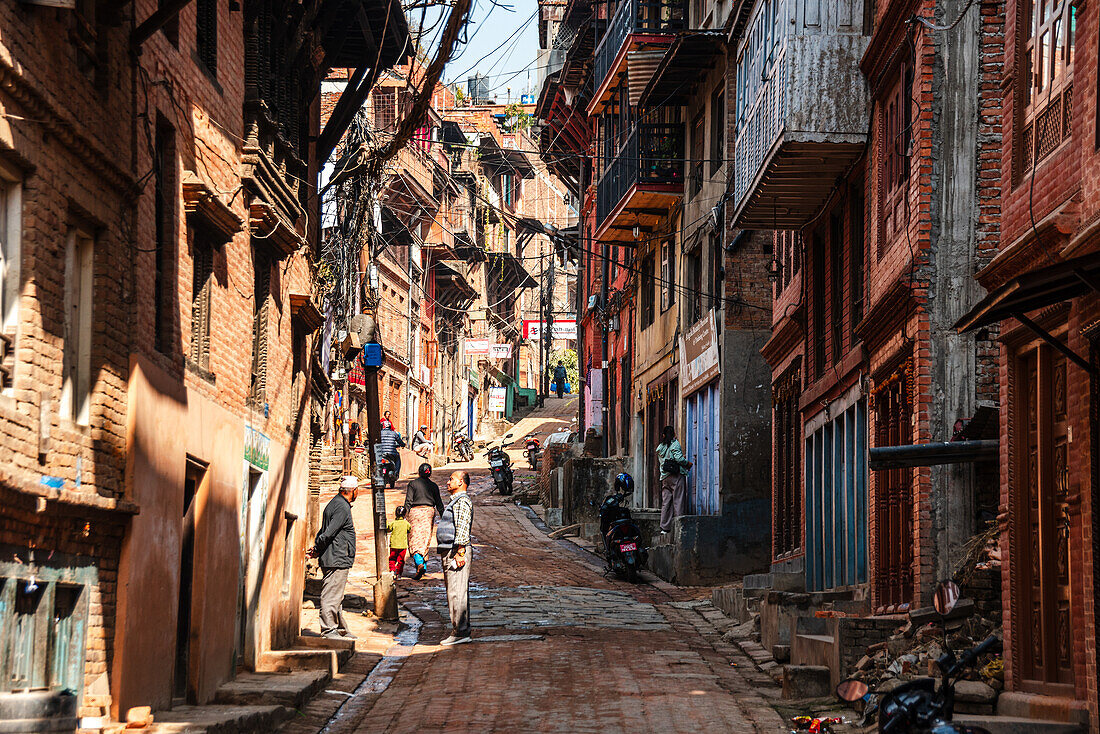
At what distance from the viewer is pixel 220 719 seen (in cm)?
1065

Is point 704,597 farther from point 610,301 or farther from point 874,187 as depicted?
point 610,301

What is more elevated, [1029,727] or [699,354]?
[699,354]

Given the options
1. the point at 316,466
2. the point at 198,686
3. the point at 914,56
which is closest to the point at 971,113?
the point at 914,56

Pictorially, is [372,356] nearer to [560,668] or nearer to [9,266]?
[560,668]

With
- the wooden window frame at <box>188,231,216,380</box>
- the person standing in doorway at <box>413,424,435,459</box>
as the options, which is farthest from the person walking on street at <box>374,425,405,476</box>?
the wooden window frame at <box>188,231,216,380</box>

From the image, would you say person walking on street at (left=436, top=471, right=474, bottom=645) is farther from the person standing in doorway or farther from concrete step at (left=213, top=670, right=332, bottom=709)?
the person standing in doorway

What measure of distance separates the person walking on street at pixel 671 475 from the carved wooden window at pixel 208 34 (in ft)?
44.7

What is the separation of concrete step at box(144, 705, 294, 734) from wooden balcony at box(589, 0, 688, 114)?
19382 mm

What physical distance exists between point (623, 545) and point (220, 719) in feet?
44.3

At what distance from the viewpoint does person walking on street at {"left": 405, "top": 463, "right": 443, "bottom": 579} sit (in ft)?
74.9

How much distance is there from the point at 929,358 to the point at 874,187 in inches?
138

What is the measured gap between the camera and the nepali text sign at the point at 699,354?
85.6ft

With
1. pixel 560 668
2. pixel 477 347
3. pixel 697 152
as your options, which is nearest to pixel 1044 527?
pixel 560 668

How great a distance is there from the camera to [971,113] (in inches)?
533
